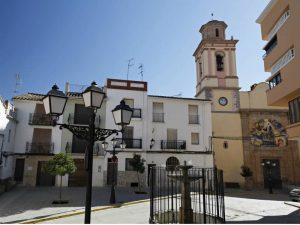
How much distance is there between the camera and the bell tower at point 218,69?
27.5 meters

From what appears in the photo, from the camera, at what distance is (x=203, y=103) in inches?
1005

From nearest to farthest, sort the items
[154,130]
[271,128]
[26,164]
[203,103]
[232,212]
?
1. [232,212]
2. [26,164]
3. [154,130]
4. [203,103]
5. [271,128]

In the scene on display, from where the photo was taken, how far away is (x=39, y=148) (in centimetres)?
2123

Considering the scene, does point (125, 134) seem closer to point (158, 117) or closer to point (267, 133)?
point (158, 117)

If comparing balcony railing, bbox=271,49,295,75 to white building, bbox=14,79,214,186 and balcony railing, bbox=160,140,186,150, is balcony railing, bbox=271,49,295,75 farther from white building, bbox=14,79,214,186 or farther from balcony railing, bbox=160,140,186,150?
balcony railing, bbox=160,140,186,150

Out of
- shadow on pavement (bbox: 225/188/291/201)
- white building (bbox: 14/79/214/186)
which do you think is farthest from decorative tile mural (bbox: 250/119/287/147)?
white building (bbox: 14/79/214/186)

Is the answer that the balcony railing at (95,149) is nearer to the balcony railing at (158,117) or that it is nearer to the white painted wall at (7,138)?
the white painted wall at (7,138)

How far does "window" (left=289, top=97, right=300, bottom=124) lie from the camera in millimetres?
14180

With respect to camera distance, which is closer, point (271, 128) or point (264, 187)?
point (264, 187)

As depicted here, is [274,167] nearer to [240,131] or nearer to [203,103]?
[240,131]

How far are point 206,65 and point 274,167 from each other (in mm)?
12910

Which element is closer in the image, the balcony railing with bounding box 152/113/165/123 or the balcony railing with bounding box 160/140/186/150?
the balcony railing with bounding box 160/140/186/150

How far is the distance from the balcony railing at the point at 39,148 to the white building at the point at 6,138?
4.17 feet

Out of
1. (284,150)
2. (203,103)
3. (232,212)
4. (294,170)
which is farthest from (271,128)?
(232,212)
